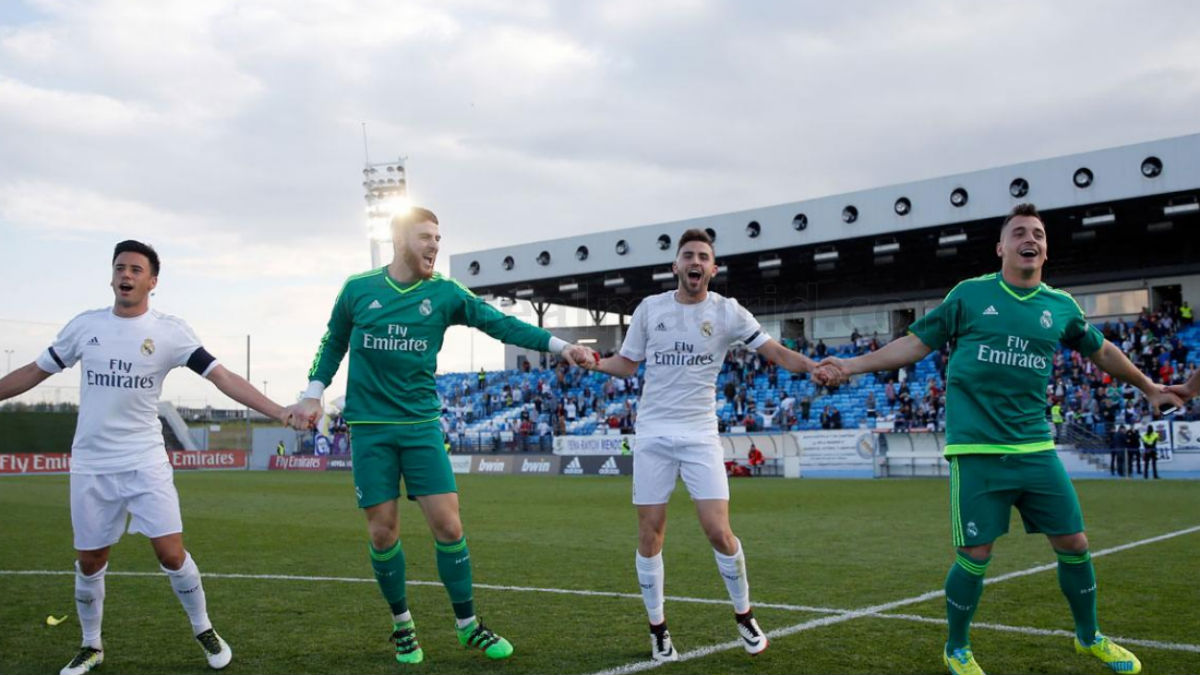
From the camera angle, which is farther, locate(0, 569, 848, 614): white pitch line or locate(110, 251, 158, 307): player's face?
locate(0, 569, 848, 614): white pitch line

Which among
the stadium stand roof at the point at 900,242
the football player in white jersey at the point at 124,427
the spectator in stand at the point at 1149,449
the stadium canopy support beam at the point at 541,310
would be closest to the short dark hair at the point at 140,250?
the football player in white jersey at the point at 124,427

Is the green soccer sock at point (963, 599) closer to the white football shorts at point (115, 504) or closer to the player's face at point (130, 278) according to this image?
the white football shorts at point (115, 504)

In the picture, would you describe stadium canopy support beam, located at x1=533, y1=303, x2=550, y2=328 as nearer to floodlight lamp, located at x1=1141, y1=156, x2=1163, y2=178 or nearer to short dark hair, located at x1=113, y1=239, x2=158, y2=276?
floodlight lamp, located at x1=1141, y1=156, x2=1163, y2=178

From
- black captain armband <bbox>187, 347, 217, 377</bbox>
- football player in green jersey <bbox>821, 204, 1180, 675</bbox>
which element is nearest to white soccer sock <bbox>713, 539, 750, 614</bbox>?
football player in green jersey <bbox>821, 204, 1180, 675</bbox>

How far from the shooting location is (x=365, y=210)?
48094mm

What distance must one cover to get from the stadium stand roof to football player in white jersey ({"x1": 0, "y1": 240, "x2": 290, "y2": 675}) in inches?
1254

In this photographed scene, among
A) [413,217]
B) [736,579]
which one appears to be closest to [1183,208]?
[736,579]

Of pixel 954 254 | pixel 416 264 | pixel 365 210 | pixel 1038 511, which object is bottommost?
pixel 1038 511

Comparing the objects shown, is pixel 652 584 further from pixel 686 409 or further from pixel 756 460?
pixel 756 460

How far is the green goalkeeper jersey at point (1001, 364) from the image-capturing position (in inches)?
221

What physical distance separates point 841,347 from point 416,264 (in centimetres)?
4212

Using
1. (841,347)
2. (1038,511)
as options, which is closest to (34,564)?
(1038,511)

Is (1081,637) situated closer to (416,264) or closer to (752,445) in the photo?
(416,264)

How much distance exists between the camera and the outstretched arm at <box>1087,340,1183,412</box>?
6.10 metres
